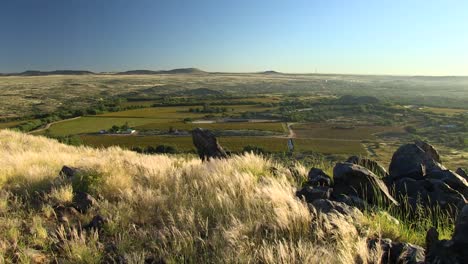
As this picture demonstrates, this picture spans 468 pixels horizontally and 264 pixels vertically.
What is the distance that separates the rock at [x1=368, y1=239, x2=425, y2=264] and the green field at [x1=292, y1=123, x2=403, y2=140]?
365 ft

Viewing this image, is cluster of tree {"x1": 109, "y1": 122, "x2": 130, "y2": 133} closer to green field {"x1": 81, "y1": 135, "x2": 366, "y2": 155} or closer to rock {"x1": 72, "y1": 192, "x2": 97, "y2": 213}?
green field {"x1": 81, "y1": 135, "x2": 366, "y2": 155}

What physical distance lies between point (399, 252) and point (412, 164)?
171 inches

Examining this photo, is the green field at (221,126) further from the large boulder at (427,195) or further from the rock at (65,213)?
the large boulder at (427,195)

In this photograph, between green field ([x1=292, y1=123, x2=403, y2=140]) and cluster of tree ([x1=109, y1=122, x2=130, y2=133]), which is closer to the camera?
cluster of tree ([x1=109, y1=122, x2=130, y2=133])

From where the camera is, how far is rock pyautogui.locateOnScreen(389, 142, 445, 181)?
7.74m

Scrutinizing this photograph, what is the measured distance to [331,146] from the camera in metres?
100

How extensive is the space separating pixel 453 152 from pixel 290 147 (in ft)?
129

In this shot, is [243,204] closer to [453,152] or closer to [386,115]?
[453,152]

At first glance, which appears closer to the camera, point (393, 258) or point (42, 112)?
point (393, 258)

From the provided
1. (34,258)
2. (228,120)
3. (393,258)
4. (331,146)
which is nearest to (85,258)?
(34,258)

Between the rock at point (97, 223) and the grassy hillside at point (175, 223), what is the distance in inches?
3.6

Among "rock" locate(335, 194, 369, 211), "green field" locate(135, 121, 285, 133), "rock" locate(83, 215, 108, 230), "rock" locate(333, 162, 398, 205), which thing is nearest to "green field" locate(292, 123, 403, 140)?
"green field" locate(135, 121, 285, 133)

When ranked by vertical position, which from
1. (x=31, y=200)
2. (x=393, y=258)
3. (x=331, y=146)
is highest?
(x=393, y=258)

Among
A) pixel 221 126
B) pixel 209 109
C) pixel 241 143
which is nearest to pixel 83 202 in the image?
pixel 241 143
